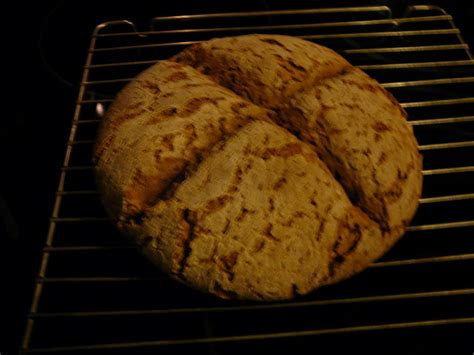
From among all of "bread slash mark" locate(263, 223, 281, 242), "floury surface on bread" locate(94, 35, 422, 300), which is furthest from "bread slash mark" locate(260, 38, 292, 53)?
"bread slash mark" locate(263, 223, 281, 242)

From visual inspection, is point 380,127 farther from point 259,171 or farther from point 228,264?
point 228,264

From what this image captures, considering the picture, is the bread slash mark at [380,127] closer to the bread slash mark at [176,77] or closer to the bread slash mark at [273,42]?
the bread slash mark at [273,42]

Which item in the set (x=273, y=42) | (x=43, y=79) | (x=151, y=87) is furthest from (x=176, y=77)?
(x=43, y=79)

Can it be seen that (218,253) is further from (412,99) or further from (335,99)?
(412,99)

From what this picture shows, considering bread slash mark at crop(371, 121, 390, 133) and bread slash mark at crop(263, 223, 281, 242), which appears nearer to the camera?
bread slash mark at crop(263, 223, 281, 242)

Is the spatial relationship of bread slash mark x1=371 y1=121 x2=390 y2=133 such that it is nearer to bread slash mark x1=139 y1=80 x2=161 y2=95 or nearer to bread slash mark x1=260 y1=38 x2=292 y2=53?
bread slash mark x1=260 y1=38 x2=292 y2=53

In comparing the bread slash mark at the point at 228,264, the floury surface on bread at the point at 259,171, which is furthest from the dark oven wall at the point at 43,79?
the bread slash mark at the point at 228,264
